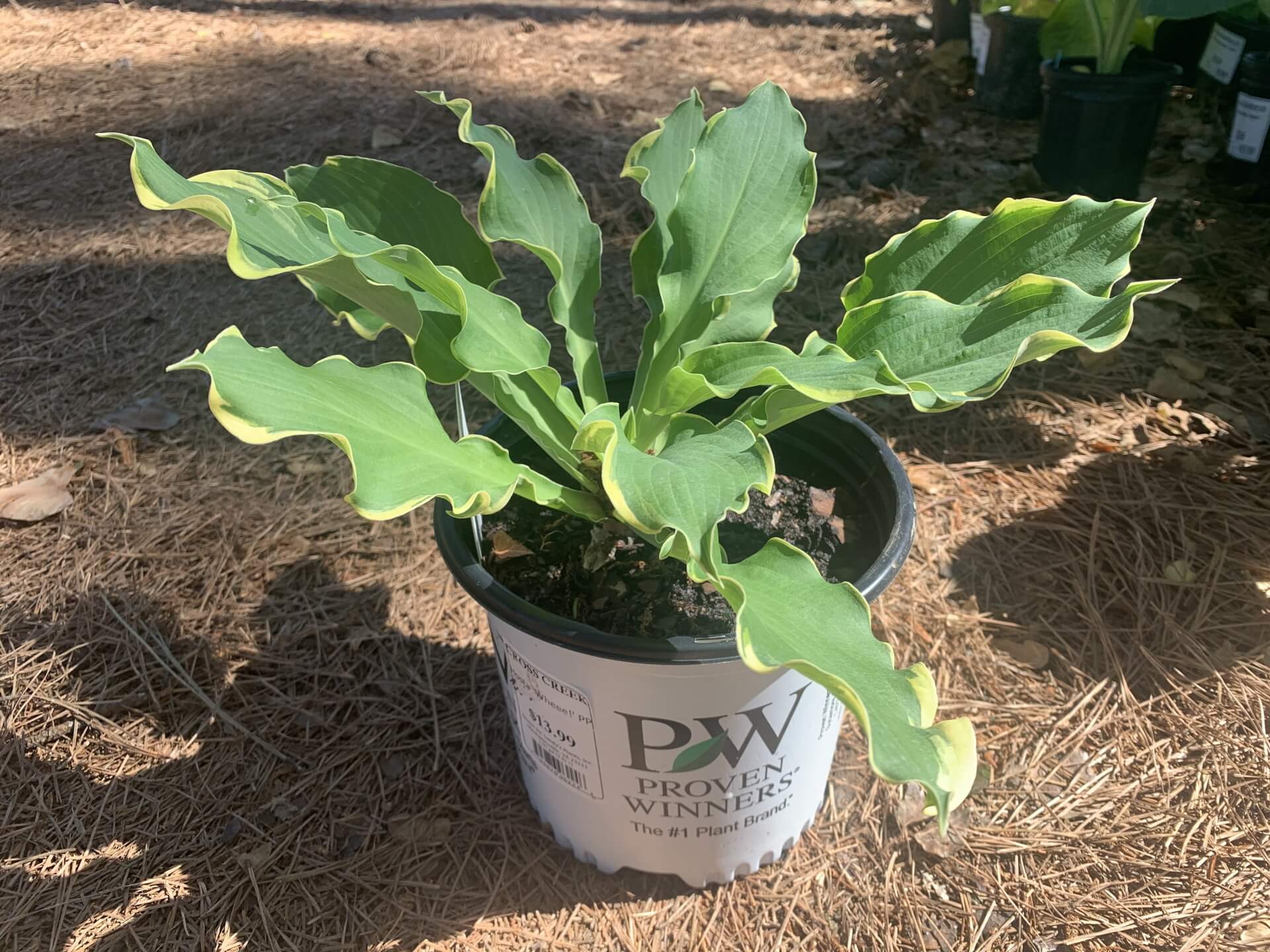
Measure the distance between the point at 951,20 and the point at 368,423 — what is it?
3291 millimetres

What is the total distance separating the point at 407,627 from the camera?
1.41 meters

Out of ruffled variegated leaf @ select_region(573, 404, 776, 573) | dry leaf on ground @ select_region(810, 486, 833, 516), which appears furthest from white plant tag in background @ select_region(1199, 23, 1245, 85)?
ruffled variegated leaf @ select_region(573, 404, 776, 573)

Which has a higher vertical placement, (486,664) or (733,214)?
(733,214)

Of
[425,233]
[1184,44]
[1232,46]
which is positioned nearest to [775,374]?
[425,233]

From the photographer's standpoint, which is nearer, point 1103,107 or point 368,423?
point 368,423

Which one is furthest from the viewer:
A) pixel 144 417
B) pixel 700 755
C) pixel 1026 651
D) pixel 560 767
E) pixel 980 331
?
pixel 144 417

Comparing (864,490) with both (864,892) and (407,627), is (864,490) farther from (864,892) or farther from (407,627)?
(407,627)

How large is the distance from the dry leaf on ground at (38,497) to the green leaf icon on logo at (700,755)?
124cm

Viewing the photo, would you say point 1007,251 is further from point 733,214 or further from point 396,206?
point 396,206

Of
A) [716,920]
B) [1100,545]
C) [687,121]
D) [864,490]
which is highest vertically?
A: [687,121]

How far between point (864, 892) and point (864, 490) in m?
0.51

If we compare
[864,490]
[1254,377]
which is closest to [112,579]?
[864,490]

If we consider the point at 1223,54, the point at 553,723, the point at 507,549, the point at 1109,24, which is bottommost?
the point at 553,723

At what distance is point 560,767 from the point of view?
3.36 feet
